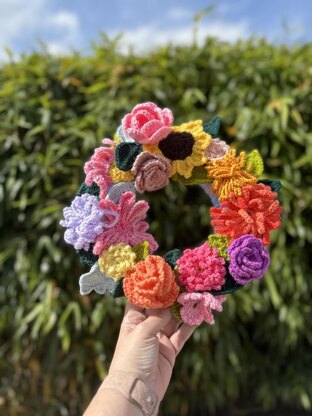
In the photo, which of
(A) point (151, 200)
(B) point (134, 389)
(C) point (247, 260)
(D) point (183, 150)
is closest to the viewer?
(B) point (134, 389)

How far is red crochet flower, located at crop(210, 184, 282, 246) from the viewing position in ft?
3.72

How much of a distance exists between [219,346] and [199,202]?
658mm

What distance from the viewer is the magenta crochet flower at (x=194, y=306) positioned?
3.46 feet

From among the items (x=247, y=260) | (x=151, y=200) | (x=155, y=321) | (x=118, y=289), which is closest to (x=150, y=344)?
(x=155, y=321)

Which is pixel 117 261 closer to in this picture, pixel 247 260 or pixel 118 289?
pixel 118 289

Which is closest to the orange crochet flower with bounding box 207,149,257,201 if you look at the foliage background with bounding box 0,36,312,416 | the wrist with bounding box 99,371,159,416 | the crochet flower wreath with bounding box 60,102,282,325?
the crochet flower wreath with bounding box 60,102,282,325

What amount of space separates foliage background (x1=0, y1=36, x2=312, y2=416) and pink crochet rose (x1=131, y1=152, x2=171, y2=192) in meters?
1.13

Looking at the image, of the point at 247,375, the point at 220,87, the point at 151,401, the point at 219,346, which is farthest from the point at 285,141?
the point at 151,401

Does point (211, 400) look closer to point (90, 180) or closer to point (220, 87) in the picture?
point (220, 87)

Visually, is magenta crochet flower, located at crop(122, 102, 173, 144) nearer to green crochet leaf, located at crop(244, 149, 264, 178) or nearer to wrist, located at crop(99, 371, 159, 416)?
green crochet leaf, located at crop(244, 149, 264, 178)

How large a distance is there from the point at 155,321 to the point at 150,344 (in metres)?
0.05

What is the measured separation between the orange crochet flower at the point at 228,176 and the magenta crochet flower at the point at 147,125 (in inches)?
5.4

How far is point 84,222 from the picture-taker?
3.55 ft

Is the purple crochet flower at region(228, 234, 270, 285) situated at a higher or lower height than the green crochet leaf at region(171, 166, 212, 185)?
lower
